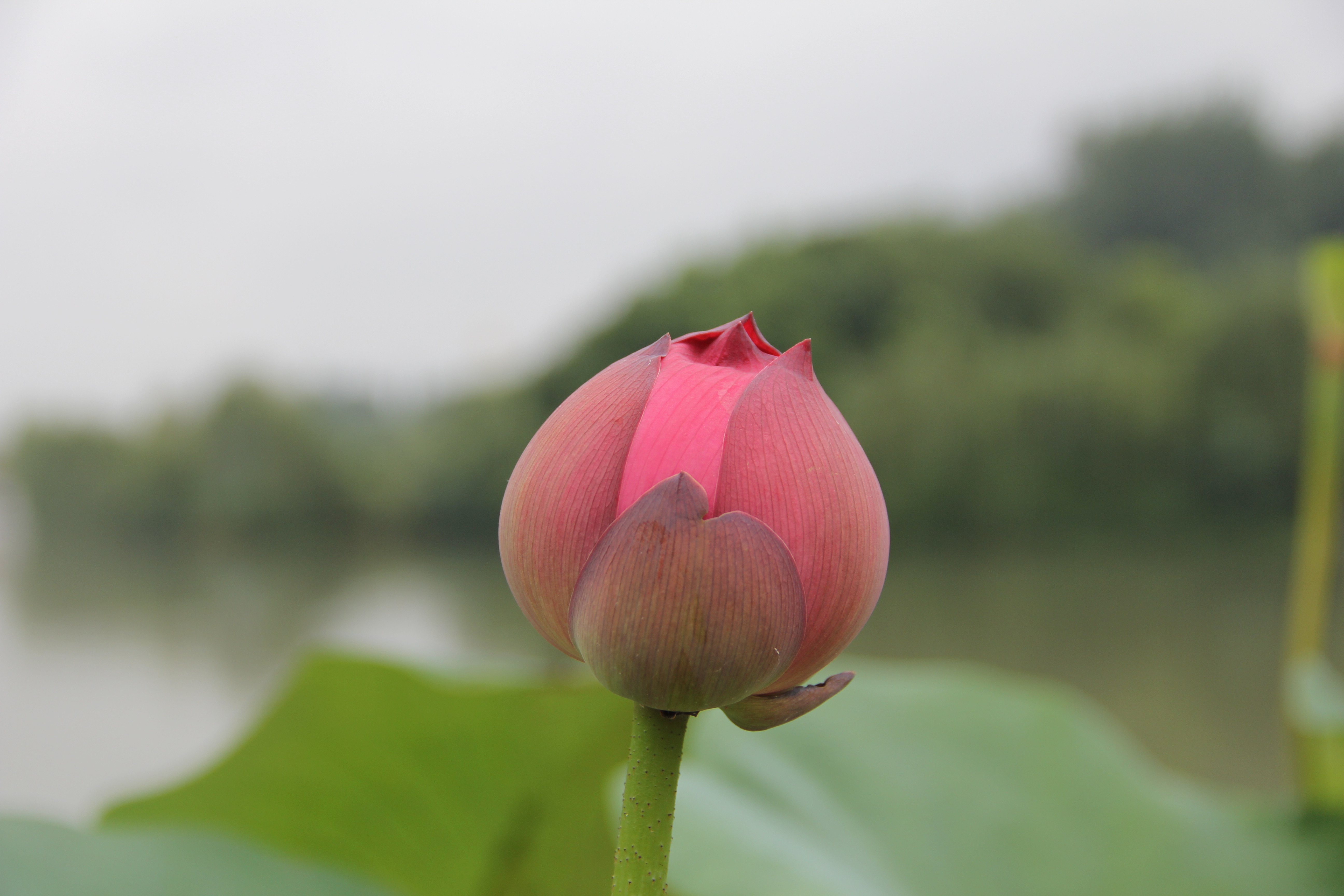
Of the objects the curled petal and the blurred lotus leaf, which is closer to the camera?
the curled petal

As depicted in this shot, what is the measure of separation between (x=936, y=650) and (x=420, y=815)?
3.22ft

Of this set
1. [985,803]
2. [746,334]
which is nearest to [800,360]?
[746,334]

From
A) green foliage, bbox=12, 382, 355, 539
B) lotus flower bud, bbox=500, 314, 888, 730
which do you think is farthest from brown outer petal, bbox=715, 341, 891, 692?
green foliage, bbox=12, 382, 355, 539

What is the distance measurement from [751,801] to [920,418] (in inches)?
45.3

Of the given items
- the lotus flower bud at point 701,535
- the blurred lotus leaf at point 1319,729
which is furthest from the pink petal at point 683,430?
the blurred lotus leaf at point 1319,729

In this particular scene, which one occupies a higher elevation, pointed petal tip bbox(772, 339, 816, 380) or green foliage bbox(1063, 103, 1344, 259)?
green foliage bbox(1063, 103, 1344, 259)

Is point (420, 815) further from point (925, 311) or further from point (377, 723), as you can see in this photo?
point (925, 311)

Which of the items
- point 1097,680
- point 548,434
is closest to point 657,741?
point 548,434

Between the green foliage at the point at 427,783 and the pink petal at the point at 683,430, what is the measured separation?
0.83 feet

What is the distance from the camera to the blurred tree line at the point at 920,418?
1312 millimetres

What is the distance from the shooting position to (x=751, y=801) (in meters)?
0.35

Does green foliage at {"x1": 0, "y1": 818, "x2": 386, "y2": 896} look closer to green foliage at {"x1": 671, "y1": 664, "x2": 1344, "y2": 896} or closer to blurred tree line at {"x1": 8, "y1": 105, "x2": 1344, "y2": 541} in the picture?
green foliage at {"x1": 671, "y1": 664, "x2": 1344, "y2": 896}

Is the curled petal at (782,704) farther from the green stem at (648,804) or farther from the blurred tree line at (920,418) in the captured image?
the blurred tree line at (920,418)

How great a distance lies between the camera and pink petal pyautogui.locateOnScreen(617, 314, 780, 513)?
3.6 inches
